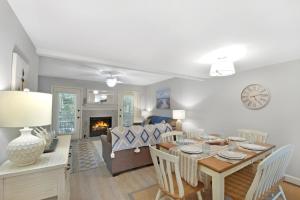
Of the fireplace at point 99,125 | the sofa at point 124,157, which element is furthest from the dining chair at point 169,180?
the fireplace at point 99,125

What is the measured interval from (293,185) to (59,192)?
3489 mm

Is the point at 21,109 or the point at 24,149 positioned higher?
the point at 21,109

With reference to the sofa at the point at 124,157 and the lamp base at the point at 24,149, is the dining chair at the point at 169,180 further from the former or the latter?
the sofa at the point at 124,157

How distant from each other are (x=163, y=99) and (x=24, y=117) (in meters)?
4.67

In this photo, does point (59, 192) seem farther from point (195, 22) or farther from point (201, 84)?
point (201, 84)

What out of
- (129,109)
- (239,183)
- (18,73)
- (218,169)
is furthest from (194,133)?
(129,109)

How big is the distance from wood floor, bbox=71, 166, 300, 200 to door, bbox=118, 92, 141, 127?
135 inches

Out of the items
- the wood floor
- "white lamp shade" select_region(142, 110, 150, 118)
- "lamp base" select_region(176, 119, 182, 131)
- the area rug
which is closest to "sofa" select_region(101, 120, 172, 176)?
the wood floor

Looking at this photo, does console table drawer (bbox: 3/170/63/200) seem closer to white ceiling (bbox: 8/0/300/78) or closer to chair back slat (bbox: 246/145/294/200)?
white ceiling (bbox: 8/0/300/78)

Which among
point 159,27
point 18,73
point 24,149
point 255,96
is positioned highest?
point 159,27

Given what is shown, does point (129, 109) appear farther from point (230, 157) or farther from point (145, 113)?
point (230, 157)

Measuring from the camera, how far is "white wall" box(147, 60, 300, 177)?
246 cm

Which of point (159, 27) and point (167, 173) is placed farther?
point (159, 27)

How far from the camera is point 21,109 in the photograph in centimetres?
107
